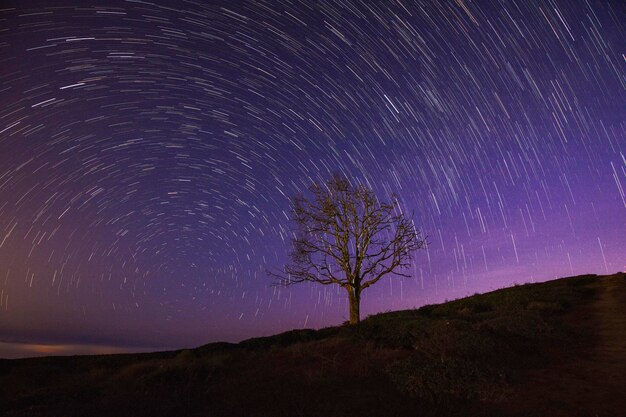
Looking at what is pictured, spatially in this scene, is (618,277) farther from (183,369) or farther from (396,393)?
(183,369)

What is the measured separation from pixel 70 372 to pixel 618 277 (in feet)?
93.9

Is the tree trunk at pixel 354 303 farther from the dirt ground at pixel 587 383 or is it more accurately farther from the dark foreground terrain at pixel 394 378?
the dirt ground at pixel 587 383

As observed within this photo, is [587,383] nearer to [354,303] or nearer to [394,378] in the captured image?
[394,378]

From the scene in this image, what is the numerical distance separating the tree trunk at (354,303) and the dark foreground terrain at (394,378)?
645 cm

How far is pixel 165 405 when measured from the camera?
9.27m

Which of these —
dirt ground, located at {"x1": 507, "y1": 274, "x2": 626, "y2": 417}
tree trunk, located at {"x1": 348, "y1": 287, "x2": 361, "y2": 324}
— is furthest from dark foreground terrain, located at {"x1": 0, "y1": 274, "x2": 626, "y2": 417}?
tree trunk, located at {"x1": 348, "y1": 287, "x2": 361, "y2": 324}

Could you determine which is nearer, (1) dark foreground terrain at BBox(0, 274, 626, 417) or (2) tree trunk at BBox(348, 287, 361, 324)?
(1) dark foreground terrain at BBox(0, 274, 626, 417)

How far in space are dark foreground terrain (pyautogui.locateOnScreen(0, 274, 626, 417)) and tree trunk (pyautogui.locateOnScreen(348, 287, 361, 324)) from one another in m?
6.45

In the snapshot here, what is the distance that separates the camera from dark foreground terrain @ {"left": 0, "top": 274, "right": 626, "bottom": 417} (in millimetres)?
7754

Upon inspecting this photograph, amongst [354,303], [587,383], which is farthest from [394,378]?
[354,303]

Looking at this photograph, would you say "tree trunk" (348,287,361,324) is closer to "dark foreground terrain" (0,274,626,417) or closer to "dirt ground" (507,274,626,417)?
"dark foreground terrain" (0,274,626,417)

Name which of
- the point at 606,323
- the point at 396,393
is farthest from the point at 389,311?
the point at 396,393

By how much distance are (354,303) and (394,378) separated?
14.1 m

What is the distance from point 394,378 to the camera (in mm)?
8969
